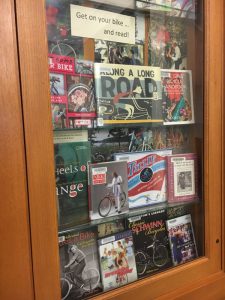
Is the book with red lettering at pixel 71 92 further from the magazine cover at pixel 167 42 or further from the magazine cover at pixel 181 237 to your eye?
the magazine cover at pixel 181 237

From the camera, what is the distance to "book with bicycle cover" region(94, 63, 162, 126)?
37.2 inches

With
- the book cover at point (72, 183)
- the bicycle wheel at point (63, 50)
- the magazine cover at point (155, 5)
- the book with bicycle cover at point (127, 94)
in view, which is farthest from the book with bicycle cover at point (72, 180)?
the magazine cover at point (155, 5)

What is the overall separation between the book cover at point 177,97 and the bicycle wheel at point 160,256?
449mm

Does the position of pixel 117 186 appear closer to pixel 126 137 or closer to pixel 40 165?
pixel 126 137

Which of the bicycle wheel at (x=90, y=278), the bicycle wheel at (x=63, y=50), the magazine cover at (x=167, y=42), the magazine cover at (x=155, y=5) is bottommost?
the bicycle wheel at (x=90, y=278)

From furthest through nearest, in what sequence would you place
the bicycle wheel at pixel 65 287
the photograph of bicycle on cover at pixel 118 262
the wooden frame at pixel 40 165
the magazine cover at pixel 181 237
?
the magazine cover at pixel 181 237, the photograph of bicycle on cover at pixel 118 262, the bicycle wheel at pixel 65 287, the wooden frame at pixel 40 165

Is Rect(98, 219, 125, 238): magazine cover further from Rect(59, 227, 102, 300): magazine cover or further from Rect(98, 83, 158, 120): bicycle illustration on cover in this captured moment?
Rect(98, 83, 158, 120): bicycle illustration on cover

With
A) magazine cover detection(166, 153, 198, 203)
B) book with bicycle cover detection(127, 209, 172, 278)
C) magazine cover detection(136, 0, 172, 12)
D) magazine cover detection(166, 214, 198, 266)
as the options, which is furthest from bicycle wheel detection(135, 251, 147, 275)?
magazine cover detection(136, 0, 172, 12)

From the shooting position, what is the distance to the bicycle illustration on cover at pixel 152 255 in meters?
1.00

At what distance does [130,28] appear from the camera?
100 centimetres

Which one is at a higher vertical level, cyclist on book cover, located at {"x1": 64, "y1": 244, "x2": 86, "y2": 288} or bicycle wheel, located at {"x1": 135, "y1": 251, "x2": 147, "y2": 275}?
cyclist on book cover, located at {"x1": 64, "y1": 244, "x2": 86, "y2": 288}

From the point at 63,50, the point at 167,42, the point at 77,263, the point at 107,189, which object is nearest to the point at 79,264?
the point at 77,263

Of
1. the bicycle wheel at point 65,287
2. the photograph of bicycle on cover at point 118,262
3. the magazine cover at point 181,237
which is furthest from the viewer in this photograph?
the magazine cover at point 181,237

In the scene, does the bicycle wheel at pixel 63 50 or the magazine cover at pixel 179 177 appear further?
the magazine cover at pixel 179 177
